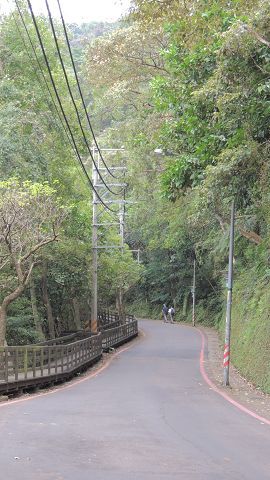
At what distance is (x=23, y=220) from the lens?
16.4 metres

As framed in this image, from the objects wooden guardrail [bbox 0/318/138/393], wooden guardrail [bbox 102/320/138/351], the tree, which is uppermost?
the tree

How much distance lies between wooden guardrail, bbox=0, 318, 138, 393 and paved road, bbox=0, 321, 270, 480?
1.25 meters

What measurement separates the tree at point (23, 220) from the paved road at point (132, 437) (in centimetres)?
371

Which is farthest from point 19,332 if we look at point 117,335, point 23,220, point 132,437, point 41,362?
point 132,437

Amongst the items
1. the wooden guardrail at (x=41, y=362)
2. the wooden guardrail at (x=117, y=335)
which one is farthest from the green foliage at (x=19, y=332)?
the wooden guardrail at (x=117, y=335)

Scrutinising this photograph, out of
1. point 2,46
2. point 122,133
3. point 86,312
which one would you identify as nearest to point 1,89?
point 2,46

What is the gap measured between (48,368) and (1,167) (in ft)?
25.2

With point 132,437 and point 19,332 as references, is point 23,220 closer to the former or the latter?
point 132,437

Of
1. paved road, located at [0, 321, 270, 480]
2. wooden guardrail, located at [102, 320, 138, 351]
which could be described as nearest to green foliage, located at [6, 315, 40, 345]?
wooden guardrail, located at [102, 320, 138, 351]

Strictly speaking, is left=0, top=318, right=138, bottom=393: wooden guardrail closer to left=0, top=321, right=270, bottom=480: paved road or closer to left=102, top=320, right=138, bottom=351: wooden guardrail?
left=0, top=321, right=270, bottom=480: paved road

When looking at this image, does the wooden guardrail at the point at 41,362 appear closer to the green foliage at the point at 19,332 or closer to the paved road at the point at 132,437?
the paved road at the point at 132,437

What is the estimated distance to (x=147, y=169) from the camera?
90.5 ft

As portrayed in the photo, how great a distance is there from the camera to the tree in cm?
1591

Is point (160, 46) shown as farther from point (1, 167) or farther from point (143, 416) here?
point (143, 416)
